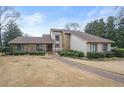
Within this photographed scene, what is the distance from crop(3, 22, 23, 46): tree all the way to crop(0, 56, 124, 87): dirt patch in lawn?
24.2 inches

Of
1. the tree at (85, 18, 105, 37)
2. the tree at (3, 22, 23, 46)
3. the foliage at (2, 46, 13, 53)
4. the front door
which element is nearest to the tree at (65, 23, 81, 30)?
the tree at (85, 18, 105, 37)

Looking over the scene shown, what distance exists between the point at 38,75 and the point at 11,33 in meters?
1.76

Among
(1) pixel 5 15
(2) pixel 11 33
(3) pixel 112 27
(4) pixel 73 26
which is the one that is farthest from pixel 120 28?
(1) pixel 5 15

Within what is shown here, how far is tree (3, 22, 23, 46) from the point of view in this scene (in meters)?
6.69

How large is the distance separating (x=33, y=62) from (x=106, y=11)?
301 centimetres

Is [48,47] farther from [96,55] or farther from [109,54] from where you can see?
[109,54]

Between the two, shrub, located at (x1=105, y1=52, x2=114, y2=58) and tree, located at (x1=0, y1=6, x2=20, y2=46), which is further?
shrub, located at (x1=105, y1=52, x2=114, y2=58)

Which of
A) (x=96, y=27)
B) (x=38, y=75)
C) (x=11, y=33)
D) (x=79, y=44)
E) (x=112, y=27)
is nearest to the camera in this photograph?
(x=38, y=75)

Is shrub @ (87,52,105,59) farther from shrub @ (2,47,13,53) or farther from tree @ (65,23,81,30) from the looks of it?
shrub @ (2,47,13,53)

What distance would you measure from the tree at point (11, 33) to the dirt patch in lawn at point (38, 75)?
0.61m

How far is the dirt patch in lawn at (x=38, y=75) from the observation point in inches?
237

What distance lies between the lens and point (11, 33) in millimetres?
6984
